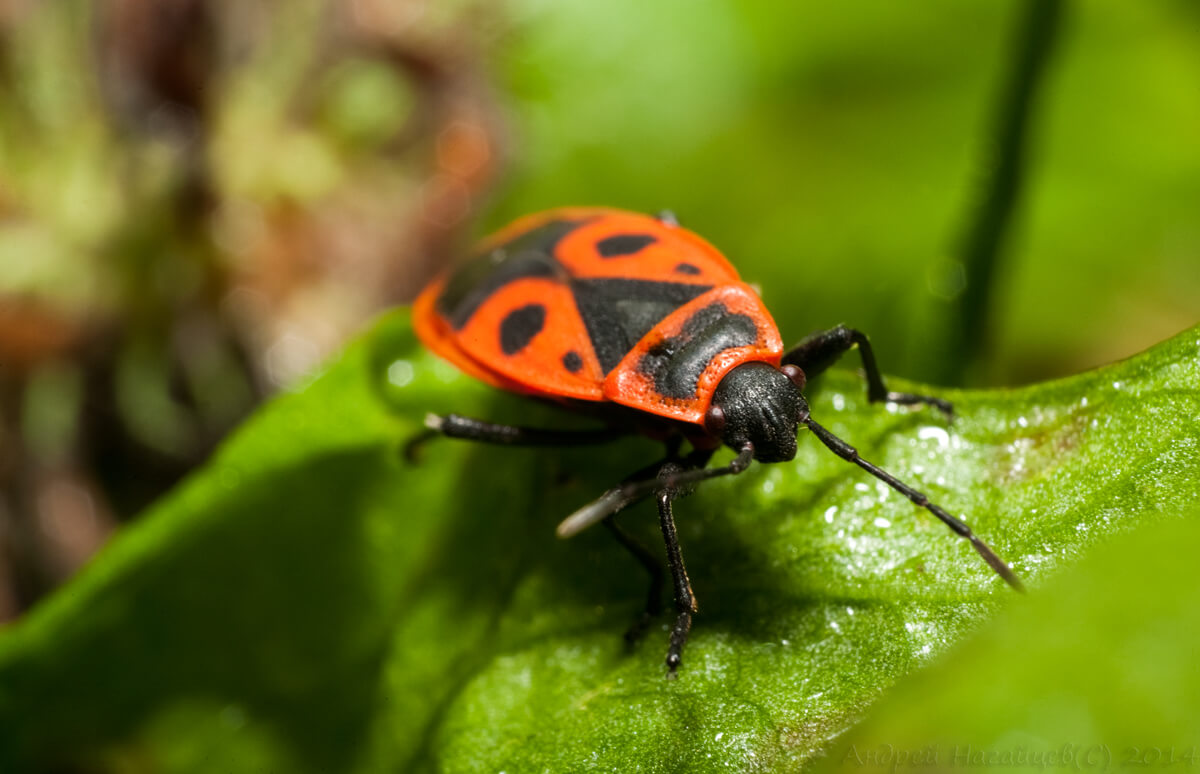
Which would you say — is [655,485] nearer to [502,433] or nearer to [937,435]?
[502,433]

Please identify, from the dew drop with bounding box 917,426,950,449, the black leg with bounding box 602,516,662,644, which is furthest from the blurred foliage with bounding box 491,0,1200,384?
the black leg with bounding box 602,516,662,644

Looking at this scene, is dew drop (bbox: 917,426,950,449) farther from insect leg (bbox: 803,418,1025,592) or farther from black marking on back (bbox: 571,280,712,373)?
black marking on back (bbox: 571,280,712,373)

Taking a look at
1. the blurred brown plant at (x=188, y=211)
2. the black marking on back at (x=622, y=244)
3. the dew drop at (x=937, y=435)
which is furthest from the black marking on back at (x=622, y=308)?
the blurred brown plant at (x=188, y=211)

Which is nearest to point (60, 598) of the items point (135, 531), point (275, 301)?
point (135, 531)

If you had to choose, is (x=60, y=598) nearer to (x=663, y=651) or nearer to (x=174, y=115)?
(x=663, y=651)

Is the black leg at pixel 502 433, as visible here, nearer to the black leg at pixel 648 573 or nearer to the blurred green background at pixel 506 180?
the black leg at pixel 648 573
